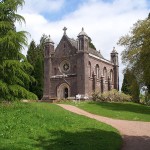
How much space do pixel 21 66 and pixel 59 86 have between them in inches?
1196

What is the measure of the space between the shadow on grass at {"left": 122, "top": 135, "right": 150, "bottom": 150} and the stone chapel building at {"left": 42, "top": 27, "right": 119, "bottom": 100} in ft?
102

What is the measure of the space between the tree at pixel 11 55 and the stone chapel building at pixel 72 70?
26.8 metres

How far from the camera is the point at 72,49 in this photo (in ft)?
166

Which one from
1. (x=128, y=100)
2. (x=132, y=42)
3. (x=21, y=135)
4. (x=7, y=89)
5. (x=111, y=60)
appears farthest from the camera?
(x=111, y=60)

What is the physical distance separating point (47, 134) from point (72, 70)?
119 feet

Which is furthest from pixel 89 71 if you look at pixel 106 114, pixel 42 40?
pixel 42 40

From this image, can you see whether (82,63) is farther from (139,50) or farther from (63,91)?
(139,50)

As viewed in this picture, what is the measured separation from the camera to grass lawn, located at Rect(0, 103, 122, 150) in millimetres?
11866

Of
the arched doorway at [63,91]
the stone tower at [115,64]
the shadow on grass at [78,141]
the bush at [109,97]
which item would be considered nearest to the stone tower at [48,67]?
the arched doorway at [63,91]

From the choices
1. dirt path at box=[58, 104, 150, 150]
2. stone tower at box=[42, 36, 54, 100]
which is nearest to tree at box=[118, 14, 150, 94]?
dirt path at box=[58, 104, 150, 150]

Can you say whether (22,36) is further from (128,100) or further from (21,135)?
(128,100)

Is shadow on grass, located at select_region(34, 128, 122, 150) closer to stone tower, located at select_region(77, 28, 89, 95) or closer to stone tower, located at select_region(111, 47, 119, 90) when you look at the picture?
stone tower, located at select_region(77, 28, 89, 95)

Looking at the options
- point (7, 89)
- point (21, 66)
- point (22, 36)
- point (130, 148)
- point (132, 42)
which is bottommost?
point (130, 148)

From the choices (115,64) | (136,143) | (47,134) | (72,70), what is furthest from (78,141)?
(115,64)
